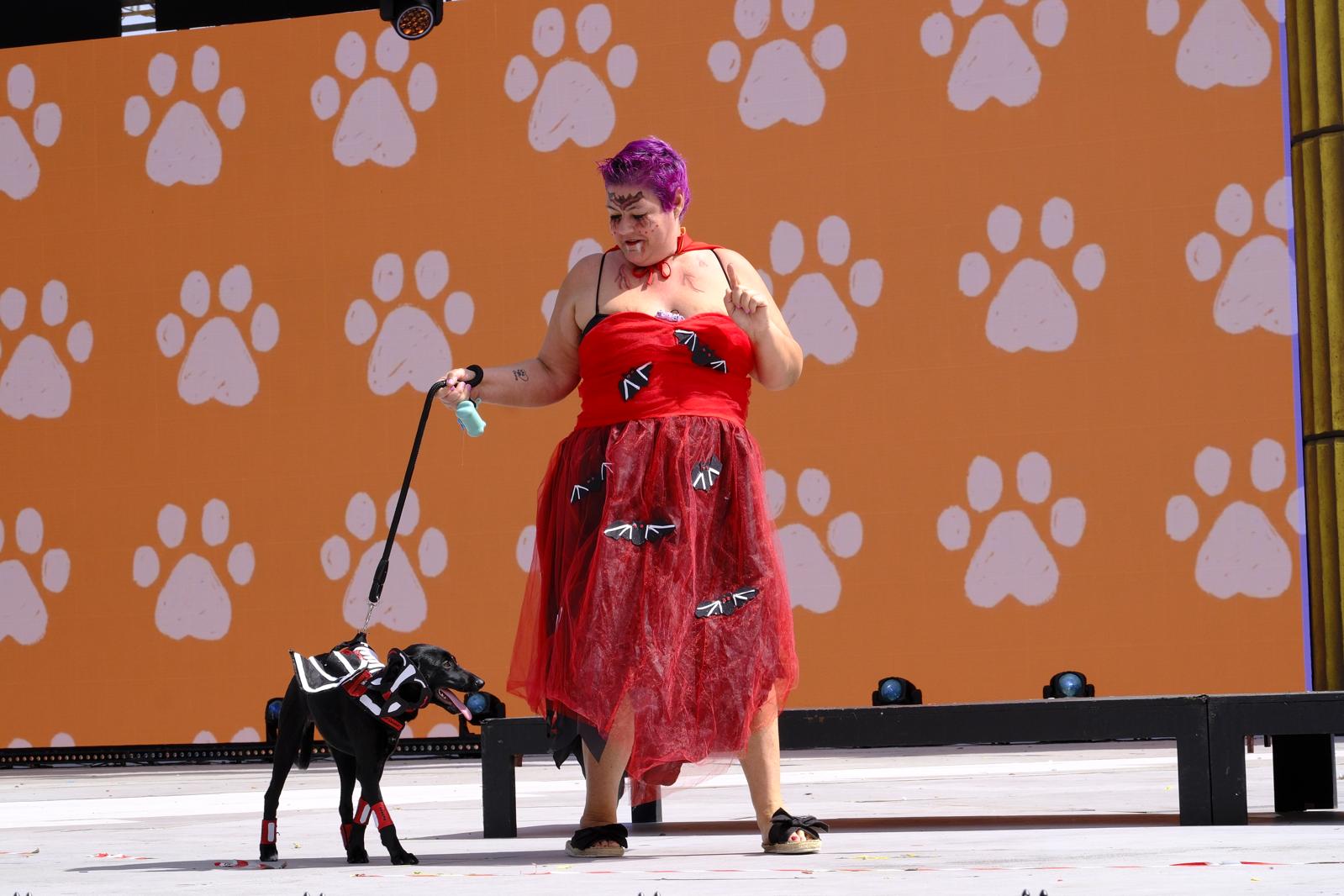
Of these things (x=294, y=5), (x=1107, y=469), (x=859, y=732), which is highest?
(x=294, y=5)

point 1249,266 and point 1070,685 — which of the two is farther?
point 1249,266

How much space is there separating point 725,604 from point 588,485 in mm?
260

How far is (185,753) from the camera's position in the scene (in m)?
7.65

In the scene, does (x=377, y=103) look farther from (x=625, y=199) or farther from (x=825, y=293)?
(x=625, y=199)

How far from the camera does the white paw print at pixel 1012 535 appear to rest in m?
7.00

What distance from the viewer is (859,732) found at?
2760mm

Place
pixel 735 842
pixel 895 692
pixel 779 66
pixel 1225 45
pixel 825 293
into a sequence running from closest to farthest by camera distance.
A: pixel 735 842 → pixel 895 692 → pixel 1225 45 → pixel 825 293 → pixel 779 66

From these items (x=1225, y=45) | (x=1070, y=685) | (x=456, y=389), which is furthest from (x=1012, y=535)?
(x=456, y=389)

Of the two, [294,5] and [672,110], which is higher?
[294,5]

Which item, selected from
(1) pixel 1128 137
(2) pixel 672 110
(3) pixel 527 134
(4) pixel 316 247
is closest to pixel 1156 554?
(1) pixel 1128 137

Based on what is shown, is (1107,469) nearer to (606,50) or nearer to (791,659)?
(606,50)

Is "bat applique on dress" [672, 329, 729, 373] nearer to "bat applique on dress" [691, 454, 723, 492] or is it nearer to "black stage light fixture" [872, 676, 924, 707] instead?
"bat applique on dress" [691, 454, 723, 492]

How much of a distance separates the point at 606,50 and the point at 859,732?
540cm

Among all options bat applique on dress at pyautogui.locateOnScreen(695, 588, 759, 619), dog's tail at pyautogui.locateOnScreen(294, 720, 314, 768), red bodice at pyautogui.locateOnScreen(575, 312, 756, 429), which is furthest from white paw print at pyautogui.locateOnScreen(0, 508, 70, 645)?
bat applique on dress at pyautogui.locateOnScreen(695, 588, 759, 619)
